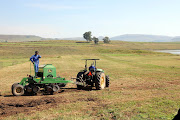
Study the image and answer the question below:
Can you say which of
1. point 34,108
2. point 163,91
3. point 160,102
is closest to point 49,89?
point 34,108

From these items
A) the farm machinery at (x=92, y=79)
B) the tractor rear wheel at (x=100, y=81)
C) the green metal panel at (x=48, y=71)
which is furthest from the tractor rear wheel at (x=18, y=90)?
the tractor rear wheel at (x=100, y=81)

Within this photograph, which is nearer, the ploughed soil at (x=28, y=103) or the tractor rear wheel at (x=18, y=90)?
the ploughed soil at (x=28, y=103)

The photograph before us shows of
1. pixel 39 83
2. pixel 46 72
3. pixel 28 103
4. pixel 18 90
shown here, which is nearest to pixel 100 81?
pixel 46 72

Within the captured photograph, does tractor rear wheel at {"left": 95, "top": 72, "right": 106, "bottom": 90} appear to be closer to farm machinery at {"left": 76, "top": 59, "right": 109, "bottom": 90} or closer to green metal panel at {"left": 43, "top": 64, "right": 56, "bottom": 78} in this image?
farm machinery at {"left": 76, "top": 59, "right": 109, "bottom": 90}

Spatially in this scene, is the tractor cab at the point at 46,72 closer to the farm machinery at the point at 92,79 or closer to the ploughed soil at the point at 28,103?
the ploughed soil at the point at 28,103

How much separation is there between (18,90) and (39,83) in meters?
1.32

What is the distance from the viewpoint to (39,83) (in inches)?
458

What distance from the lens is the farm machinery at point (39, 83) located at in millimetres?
11531

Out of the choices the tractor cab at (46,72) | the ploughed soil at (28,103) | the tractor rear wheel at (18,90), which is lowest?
the ploughed soil at (28,103)

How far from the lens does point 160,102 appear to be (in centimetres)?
1000

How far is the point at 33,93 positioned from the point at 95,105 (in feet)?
14.0

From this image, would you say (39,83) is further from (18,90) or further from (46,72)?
(18,90)

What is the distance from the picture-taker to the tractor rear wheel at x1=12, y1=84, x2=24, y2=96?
11.4 metres

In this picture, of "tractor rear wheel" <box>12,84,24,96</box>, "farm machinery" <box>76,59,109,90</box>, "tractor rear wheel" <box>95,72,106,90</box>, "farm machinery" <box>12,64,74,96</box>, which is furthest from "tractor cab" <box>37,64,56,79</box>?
"tractor rear wheel" <box>95,72,106,90</box>
